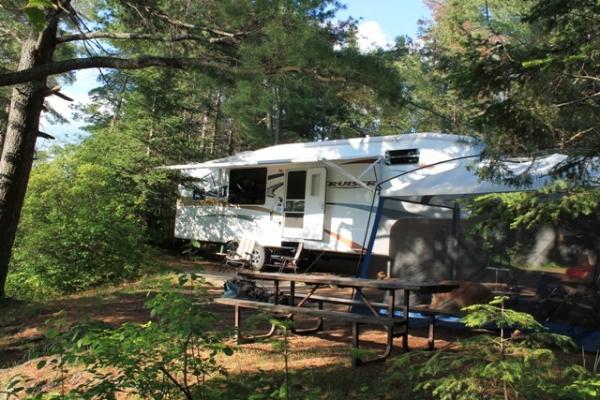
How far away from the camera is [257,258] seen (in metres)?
12.3

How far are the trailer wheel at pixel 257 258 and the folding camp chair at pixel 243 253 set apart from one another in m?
0.07

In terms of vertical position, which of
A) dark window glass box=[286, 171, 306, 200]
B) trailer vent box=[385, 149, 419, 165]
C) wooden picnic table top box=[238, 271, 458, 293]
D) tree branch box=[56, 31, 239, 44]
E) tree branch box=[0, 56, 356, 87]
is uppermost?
tree branch box=[56, 31, 239, 44]

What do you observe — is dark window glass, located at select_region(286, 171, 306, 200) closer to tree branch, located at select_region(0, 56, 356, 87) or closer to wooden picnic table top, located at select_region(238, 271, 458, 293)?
tree branch, located at select_region(0, 56, 356, 87)

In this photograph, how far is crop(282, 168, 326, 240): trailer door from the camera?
11453mm

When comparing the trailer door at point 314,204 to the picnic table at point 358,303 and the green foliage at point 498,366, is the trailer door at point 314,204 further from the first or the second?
the green foliage at point 498,366

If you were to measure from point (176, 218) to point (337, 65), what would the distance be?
9428mm

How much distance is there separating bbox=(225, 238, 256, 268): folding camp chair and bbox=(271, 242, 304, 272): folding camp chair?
591 millimetres

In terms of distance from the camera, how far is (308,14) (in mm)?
7262

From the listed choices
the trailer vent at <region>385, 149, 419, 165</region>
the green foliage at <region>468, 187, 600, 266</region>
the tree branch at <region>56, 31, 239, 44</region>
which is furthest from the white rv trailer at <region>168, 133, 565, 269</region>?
the tree branch at <region>56, 31, 239, 44</region>

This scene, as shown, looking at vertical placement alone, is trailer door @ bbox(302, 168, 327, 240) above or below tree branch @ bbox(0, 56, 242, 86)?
below

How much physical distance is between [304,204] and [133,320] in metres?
5.60

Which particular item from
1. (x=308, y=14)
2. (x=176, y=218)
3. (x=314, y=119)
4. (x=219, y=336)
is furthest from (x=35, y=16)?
(x=314, y=119)

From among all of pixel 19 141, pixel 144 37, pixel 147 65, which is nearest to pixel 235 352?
pixel 147 65

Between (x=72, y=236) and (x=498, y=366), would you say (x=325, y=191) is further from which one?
(x=498, y=366)
